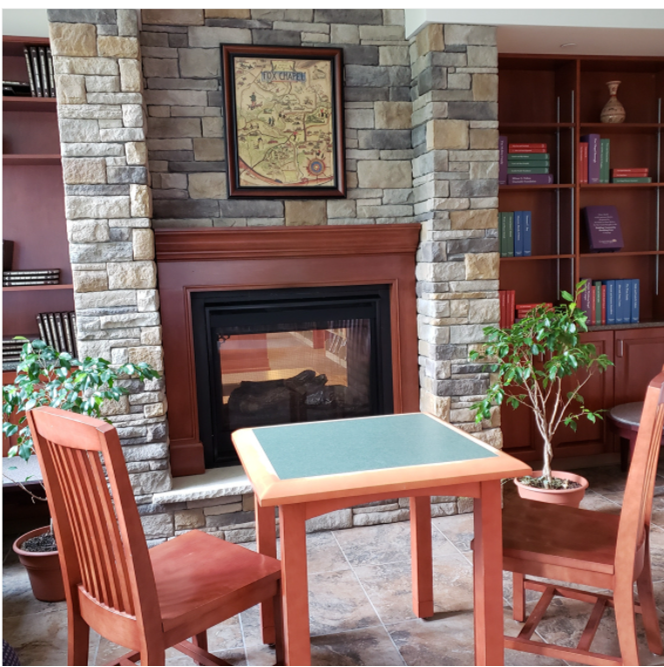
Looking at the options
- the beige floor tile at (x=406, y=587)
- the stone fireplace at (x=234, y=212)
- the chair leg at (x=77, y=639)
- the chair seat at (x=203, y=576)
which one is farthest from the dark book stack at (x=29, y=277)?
the beige floor tile at (x=406, y=587)

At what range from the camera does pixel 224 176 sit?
10.5 ft

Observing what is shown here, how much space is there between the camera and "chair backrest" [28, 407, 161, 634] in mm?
1566

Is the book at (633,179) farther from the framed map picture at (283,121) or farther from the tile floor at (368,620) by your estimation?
the tile floor at (368,620)

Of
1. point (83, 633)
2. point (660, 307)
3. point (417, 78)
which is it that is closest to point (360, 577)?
point (83, 633)

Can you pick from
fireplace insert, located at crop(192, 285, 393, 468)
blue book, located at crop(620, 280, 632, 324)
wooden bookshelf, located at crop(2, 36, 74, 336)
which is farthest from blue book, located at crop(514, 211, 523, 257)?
wooden bookshelf, located at crop(2, 36, 74, 336)

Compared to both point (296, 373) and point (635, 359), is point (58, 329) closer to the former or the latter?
point (296, 373)

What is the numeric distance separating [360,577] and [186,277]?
5.08 ft

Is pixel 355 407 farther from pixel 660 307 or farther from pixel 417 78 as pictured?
pixel 660 307

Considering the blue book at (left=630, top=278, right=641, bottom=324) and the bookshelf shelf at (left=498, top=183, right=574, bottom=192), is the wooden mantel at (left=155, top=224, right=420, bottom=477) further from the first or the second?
the blue book at (left=630, top=278, right=641, bottom=324)

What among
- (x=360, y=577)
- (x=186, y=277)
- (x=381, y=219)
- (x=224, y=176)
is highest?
(x=224, y=176)

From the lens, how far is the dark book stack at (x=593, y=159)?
3.82m

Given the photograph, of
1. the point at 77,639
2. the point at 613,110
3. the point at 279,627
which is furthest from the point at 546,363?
the point at 77,639

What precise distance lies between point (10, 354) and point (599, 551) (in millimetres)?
2679

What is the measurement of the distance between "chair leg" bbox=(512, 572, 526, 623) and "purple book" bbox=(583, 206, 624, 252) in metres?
2.20
